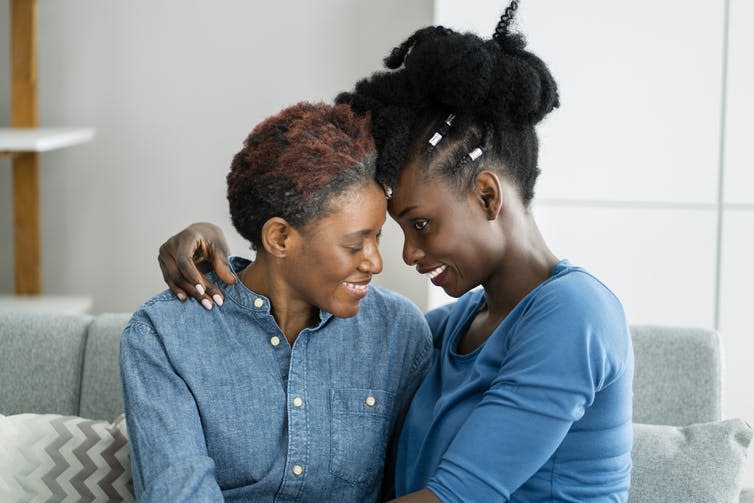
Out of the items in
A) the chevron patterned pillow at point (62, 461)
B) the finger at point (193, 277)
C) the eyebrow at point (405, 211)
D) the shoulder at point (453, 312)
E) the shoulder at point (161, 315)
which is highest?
the eyebrow at point (405, 211)

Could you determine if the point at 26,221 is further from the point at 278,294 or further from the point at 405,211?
the point at 405,211

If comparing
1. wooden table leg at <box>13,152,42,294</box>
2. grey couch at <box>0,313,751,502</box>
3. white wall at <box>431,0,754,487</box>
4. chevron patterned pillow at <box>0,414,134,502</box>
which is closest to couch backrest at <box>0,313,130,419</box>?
grey couch at <box>0,313,751,502</box>

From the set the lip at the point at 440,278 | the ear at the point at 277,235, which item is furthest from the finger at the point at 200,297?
the lip at the point at 440,278

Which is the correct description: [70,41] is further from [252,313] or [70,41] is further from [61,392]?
[252,313]

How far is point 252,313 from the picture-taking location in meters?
1.56

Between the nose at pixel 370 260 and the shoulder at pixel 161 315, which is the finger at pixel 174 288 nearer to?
the shoulder at pixel 161 315

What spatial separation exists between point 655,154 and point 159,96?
144cm

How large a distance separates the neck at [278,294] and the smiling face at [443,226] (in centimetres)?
20

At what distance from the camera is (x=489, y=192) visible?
1.47 m

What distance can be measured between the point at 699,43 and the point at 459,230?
1319 millimetres

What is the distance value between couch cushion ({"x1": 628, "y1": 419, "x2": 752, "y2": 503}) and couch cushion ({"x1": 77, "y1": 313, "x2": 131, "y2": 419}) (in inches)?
38.5

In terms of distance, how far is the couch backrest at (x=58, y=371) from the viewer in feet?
6.44

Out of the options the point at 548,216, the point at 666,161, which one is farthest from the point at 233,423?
the point at 666,161

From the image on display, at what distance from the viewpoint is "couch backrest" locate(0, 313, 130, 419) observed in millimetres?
1963
